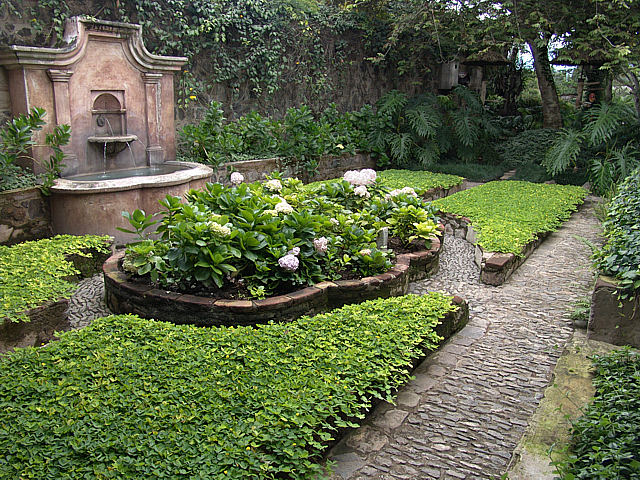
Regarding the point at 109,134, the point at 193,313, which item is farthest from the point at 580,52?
the point at 193,313

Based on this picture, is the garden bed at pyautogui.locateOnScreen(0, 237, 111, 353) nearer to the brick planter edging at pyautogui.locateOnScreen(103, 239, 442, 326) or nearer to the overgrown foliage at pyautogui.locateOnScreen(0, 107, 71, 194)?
the brick planter edging at pyautogui.locateOnScreen(103, 239, 442, 326)

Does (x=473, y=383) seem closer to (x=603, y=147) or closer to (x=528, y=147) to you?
(x=603, y=147)

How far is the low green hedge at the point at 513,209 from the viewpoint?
618 cm

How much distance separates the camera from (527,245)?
20.4ft

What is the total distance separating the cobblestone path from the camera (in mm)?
2701

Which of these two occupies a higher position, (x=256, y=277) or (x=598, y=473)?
(x=256, y=277)

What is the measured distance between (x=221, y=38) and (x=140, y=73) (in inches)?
81.7

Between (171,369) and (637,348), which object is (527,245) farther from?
(171,369)

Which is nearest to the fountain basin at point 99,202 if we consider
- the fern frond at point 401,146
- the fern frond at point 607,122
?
the fern frond at point 401,146

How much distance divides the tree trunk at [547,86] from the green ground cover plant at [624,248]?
6.50m

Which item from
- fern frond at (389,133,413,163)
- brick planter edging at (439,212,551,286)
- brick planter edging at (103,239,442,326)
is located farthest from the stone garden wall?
fern frond at (389,133,413,163)

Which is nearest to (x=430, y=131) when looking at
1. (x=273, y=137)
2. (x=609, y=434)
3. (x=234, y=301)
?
(x=273, y=137)

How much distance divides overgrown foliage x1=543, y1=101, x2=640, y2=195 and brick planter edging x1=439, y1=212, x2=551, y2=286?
2.85 metres

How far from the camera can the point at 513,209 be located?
7.53 meters
